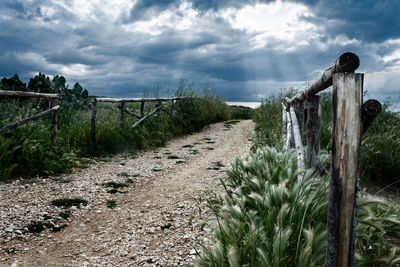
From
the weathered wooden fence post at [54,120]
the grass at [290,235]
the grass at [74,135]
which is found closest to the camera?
the grass at [290,235]

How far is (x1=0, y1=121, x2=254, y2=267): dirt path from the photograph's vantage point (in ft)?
10.8

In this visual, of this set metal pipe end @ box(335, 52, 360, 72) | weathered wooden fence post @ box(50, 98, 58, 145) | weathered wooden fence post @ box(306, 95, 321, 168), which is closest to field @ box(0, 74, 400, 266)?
weathered wooden fence post @ box(306, 95, 321, 168)

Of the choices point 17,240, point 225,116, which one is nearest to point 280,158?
point 17,240

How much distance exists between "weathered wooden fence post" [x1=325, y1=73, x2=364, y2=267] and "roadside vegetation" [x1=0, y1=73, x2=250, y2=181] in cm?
573

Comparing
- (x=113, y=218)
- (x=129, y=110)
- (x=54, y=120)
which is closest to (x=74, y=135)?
(x=54, y=120)

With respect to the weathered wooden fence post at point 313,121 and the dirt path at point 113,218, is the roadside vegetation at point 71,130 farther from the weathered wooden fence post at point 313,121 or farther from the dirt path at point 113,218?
the weathered wooden fence post at point 313,121

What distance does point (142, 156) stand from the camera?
8508mm

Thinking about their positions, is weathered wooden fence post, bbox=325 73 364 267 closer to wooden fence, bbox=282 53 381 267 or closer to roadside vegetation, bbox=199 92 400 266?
wooden fence, bbox=282 53 381 267

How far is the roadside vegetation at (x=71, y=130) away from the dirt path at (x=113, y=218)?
1.92ft

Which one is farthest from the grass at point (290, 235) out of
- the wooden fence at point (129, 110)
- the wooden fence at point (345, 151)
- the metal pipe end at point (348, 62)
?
the wooden fence at point (129, 110)

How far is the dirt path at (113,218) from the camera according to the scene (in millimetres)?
3291

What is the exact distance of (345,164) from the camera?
5.71ft

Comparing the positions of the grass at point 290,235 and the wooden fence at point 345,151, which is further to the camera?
the grass at point 290,235

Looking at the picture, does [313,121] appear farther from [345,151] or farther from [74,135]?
[74,135]
